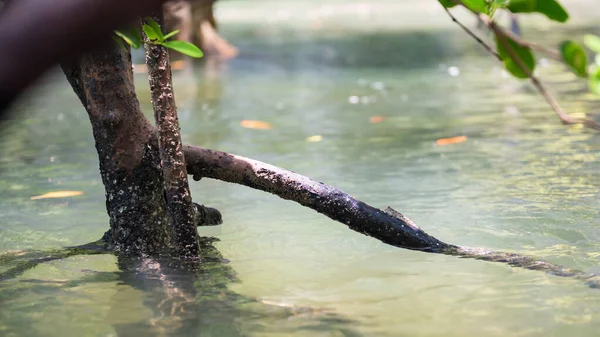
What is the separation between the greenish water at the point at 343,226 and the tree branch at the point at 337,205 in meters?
0.05

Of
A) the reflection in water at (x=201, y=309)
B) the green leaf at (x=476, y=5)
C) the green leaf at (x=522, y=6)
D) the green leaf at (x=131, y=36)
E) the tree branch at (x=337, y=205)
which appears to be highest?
the green leaf at (x=131, y=36)

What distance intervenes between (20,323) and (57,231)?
124 cm

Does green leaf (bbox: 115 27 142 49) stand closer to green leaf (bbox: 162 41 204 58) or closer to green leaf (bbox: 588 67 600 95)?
green leaf (bbox: 162 41 204 58)

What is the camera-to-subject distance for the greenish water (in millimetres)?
2627

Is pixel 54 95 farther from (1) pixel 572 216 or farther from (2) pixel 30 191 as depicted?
(1) pixel 572 216

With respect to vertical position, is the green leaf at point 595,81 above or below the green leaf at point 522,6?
below

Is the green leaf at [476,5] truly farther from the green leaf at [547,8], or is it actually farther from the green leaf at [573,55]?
the green leaf at [573,55]

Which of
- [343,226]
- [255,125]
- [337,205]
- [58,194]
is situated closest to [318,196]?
[337,205]

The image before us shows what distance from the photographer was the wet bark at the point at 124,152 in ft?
10.3

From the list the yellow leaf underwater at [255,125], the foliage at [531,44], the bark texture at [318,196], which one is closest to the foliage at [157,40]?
the foliage at [531,44]

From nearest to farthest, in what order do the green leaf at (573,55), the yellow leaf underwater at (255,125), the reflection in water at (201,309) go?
the green leaf at (573,55), the reflection in water at (201,309), the yellow leaf underwater at (255,125)

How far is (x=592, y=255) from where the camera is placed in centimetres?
318

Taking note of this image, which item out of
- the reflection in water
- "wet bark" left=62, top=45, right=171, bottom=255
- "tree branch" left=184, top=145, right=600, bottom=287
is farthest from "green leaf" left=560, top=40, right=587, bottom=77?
"wet bark" left=62, top=45, right=171, bottom=255

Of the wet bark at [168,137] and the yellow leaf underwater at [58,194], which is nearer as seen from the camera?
the wet bark at [168,137]
